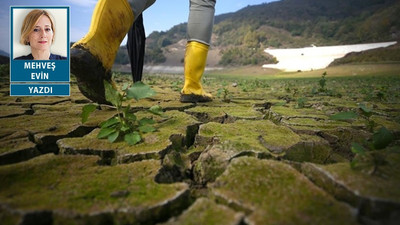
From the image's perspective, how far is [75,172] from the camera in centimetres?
87

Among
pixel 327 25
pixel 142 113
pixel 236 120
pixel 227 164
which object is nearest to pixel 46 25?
pixel 142 113

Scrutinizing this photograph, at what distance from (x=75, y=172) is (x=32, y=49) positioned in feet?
5.70

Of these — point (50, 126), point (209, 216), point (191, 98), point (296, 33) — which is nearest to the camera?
point (209, 216)

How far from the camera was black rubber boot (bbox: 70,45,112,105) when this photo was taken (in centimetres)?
138

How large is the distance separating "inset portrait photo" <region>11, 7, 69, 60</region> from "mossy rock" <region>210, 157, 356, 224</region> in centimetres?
184

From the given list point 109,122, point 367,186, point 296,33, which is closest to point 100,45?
point 109,122

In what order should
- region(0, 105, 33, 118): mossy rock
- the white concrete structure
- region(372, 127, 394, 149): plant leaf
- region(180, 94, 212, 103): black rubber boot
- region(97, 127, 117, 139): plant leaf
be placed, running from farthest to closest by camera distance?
the white concrete structure < region(180, 94, 212, 103): black rubber boot < region(0, 105, 33, 118): mossy rock < region(97, 127, 117, 139): plant leaf < region(372, 127, 394, 149): plant leaf

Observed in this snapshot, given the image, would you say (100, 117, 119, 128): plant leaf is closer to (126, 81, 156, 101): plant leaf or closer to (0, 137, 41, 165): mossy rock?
(126, 81, 156, 101): plant leaf

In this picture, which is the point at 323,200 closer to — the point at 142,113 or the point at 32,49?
the point at 142,113

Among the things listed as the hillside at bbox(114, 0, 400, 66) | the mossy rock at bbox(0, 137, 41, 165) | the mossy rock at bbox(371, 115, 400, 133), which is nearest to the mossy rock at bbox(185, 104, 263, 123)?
the mossy rock at bbox(371, 115, 400, 133)

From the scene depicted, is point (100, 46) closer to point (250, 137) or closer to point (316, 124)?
point (250, 137)

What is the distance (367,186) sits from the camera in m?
0.71

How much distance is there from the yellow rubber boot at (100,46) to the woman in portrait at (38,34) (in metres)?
0.75

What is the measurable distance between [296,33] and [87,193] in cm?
4972
